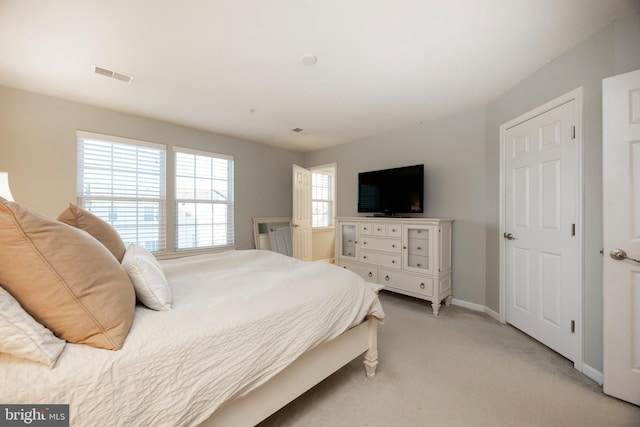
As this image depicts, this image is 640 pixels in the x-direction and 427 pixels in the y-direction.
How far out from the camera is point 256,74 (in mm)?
2314

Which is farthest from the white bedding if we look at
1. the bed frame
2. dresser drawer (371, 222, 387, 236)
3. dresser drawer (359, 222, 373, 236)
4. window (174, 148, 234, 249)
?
window (174, 148, 234, 249)

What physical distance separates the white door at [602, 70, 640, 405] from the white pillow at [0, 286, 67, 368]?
2.72 metres

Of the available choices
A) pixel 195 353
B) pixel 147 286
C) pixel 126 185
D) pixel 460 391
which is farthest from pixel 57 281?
pixel 126 185

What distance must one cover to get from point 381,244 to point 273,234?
79.8 inches

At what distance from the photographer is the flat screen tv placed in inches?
134

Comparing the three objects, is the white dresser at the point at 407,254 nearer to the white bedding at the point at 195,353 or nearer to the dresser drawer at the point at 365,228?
the dresser drawer at the point at 365,228

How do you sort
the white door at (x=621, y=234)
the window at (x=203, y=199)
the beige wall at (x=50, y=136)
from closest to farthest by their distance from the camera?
the white door at (x=621, y=234), the beige wall at (x=50, y=136), the window at (x=203, y=199)

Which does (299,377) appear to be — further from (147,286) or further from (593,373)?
(593,373)

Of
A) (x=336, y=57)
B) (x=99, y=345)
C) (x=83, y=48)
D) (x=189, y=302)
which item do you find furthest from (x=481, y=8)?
(x=83, y=48)

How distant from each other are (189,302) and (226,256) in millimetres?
1144

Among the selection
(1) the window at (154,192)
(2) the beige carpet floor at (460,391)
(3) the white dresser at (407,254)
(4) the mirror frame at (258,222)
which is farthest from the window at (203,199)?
(2) the beige carpet floor at (460,391)

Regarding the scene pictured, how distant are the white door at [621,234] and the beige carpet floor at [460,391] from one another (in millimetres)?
227

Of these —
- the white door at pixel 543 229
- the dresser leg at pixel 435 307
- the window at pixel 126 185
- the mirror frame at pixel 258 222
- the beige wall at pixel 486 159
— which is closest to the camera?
the beige wall at pixel 486 159

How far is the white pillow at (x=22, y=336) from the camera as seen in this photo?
0.70 metres
